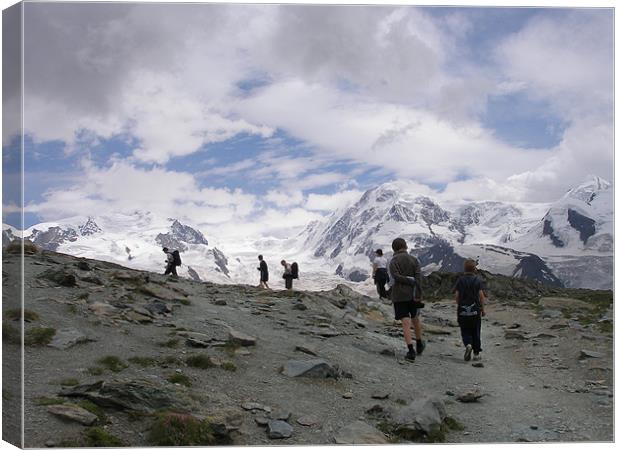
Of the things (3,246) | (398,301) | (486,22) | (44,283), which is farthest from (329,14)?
(44,283)

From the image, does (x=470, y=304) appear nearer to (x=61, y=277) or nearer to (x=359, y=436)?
(x=359, y=436)

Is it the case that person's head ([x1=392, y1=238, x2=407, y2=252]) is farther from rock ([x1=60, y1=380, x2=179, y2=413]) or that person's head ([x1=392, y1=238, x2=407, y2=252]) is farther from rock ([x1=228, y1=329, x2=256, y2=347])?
rock ([x1=60, y1=380, x2=179, y2=413])

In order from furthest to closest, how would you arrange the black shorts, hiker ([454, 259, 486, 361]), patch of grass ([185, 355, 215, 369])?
hiker ([454, 259, 486, 361])
the black shorts
patch of grass ([185, 355, 215, 369])

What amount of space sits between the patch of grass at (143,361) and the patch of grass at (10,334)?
2.28 metres

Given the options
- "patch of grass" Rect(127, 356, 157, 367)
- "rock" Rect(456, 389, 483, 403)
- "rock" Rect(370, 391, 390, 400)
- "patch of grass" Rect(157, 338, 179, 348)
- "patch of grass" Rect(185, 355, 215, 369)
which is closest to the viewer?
"rock" Rect(370, 391, 390, 400)

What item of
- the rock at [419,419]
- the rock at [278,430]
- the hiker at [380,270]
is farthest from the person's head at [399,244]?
the hiker at [380,270]

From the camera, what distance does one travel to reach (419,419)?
8734 mm

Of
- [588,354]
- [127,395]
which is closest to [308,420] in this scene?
[127,395]

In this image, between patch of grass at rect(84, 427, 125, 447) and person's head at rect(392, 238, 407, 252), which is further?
person's head at rect(392, 238, 407, 252)

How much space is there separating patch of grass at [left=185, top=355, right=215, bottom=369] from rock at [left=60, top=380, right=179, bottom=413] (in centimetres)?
206

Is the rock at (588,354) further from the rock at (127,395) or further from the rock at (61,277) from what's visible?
the rock at (61,277)

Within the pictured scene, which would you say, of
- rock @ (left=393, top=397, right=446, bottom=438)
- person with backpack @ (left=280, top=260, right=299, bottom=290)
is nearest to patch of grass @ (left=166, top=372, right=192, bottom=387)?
rock @ (left=393, top=397, right=446, bottom=438)

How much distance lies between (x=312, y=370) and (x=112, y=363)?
160 inches

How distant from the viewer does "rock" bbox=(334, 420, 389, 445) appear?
856 cm
